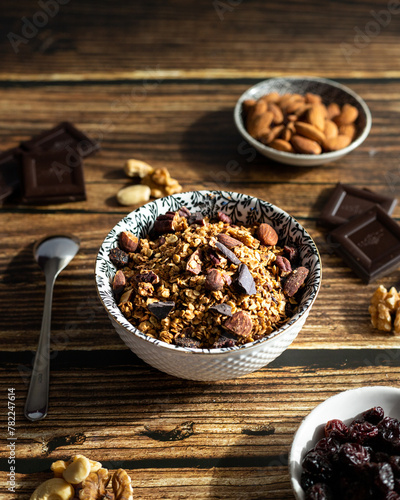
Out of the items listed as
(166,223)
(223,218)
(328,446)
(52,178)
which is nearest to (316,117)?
(223,218)

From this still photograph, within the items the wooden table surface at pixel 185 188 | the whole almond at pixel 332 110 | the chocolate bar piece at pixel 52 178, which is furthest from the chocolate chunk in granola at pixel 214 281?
the whole almond at pixel 332 110

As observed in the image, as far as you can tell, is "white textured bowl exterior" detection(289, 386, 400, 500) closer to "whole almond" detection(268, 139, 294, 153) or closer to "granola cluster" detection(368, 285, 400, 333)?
"granola cluster" detection(368, 285, 400, 333)

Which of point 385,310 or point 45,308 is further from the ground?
point 385,310

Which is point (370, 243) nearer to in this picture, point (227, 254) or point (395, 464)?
point (227, 254)

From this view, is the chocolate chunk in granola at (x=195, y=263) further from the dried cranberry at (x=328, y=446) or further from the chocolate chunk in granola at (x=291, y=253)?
the dried cranberry at (x=328, y=446)

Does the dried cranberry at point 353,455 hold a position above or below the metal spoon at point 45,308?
above

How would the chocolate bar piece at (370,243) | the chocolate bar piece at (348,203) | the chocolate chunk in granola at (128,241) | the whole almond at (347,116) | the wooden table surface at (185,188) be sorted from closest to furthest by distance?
1. the wooden table surface at (185,188)
2. the chocolate chunk in granola at (128,241)
3. the chocolate bar piece at (370,243)
4. the chocolate bar piece at (348,203)
5. the whole almond at (347,116)

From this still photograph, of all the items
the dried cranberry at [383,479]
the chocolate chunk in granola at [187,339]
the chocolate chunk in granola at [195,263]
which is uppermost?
the chocolate chunk in granola at [195,263]

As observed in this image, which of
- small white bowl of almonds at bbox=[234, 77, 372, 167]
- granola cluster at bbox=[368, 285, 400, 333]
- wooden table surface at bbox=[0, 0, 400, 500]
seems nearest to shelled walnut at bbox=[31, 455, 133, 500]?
wooden table surface at bbox=[0, 0, 400, 500]
